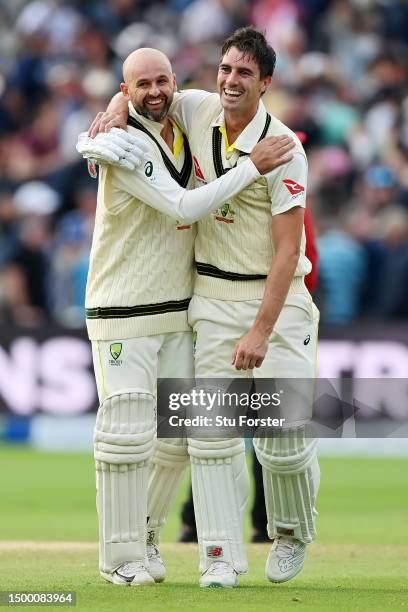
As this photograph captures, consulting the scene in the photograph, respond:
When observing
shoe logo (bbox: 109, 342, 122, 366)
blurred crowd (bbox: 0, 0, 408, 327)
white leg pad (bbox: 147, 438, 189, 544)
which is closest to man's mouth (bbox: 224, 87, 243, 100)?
shoe logo (bbox: 109, 342, 122, 366)

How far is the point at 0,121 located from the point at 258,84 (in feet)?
38.8

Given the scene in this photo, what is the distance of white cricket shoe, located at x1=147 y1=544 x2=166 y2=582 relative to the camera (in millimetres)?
7004

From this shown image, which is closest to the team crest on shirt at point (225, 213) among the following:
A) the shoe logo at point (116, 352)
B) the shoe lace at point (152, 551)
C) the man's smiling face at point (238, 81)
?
the man's smiling face at point (238, 81)

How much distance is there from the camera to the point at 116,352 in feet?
22.4

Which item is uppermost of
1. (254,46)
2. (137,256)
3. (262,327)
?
(254,46)

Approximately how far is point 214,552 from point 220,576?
0.35 ft

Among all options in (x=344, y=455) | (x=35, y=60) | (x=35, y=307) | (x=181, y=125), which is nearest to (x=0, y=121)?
(x=35, y=60)

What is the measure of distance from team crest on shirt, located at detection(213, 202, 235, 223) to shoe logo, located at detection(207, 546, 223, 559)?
4.76 feet

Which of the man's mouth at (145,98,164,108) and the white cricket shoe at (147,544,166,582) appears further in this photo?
the white cricket shoe at (147,544,166,582)

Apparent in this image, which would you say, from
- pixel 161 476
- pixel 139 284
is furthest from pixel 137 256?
pixel 161 476

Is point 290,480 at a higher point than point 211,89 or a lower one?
lower

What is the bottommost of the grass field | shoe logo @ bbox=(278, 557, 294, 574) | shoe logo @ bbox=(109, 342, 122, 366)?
the grass field

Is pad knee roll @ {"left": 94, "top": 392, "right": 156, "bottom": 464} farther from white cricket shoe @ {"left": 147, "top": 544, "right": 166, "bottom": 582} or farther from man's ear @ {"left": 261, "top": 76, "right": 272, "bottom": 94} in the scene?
man's ear @ {"left": 261, "top": 76, "right": 272, "bottom": 94}

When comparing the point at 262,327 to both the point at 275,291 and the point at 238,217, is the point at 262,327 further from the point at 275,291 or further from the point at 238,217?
the point at 238,217
